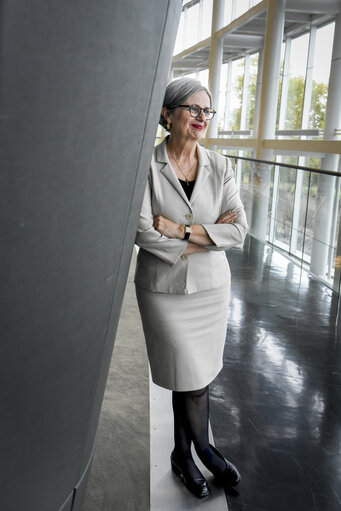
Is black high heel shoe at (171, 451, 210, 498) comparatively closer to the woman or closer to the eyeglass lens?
the woman

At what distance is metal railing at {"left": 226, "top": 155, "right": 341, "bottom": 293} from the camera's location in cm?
640

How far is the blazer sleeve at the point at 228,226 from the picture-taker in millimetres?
2441

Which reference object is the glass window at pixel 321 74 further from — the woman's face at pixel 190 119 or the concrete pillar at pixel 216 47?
the woman's face at pixel 190 119

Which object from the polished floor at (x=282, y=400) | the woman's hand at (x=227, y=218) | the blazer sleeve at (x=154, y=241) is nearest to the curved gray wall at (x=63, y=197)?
the blazer sleeve at (x=154, y=241)

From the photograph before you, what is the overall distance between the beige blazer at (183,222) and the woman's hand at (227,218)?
3 centimetres

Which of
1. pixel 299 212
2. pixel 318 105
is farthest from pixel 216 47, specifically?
pixel 299 212

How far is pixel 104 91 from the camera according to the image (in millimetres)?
993

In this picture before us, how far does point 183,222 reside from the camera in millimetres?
2477

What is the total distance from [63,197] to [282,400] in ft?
9.52

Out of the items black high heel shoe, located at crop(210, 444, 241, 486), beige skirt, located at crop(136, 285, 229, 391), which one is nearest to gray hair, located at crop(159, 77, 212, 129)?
beige skirt, located at crop(136, 285, 229, 391)

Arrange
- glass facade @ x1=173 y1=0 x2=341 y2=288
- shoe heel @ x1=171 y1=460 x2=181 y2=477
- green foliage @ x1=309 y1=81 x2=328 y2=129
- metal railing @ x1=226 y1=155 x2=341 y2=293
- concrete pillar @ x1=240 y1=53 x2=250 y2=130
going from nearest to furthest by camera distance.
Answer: shoe heel @ x1=171 y1=460 x2=181 y2=477 → metal railing @ x1=226 y1=155 x2=341 y2=293 → glass facade @ x1=173 y1=0 x2=341 y2=288 → green foliage @ x1=309 y1=81 x2=328 y2=129 → concrete pillar @ x1=240 y1=53 x2=250 y2=130

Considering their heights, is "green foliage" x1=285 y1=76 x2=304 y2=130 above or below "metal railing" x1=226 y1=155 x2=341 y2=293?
above

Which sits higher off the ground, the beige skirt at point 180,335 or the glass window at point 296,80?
the glass window at point 296,80

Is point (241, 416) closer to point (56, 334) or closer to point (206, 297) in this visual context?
point (206, 297)
